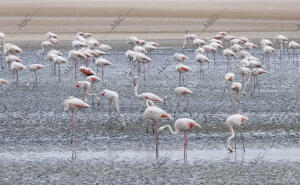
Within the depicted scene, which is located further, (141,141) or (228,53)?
(228,53)

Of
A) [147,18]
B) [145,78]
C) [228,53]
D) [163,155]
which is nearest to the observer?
[163,155]

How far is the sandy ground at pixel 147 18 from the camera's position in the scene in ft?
110

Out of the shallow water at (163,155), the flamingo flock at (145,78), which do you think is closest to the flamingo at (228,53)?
the flamingo flock at (145,78)

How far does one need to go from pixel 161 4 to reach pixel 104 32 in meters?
13.5

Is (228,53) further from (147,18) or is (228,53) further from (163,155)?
(147,18)

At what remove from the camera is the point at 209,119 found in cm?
1234

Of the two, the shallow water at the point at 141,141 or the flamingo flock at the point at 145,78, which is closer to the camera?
the shallow water at the point at 141,141

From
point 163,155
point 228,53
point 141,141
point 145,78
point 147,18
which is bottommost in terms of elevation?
point 163,155

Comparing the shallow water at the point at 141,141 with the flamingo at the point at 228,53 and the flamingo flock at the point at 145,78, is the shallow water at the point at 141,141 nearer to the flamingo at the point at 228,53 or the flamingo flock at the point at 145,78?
the flamingo flock at the point at 145,78

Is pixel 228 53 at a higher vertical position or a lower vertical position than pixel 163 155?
higher

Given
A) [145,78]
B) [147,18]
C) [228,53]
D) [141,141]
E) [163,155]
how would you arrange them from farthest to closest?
[147,18], [228,53], [145,78], [141,141], [163,155]

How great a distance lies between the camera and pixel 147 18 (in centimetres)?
3819

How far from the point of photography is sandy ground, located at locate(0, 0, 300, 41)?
110 ft

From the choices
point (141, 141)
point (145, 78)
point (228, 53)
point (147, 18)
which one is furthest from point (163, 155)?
point (147, 18)
